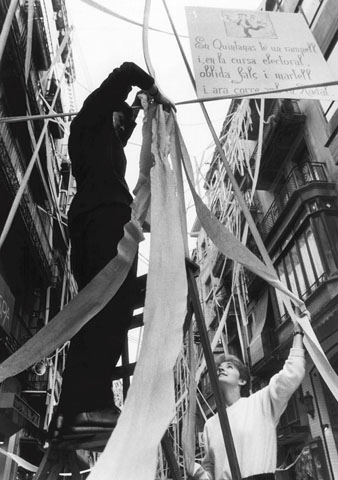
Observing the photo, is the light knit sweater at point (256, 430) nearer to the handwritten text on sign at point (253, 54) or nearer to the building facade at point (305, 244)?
the handwritten text on sign at point (253, 54)

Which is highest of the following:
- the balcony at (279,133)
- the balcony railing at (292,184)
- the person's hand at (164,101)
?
the balcony at (279,133)

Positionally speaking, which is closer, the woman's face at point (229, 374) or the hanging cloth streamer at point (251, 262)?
the hanging cloth streamer at point (251, 262)

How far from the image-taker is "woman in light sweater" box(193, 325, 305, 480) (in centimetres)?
163

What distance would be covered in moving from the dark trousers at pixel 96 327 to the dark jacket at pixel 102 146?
0.06m

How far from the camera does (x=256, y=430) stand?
1.73m

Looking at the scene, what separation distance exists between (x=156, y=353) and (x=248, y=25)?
255 cm

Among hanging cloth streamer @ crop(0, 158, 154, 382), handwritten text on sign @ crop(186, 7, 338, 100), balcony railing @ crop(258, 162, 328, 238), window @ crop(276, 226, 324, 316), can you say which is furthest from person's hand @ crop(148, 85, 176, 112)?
balcony railing @ crop(258, 162, 328, 238)

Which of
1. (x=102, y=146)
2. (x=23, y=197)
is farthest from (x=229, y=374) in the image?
(x=23, y=197)

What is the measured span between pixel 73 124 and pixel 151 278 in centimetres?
102

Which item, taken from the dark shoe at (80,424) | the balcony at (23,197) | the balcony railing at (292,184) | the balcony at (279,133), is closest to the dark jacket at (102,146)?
the dark shoe at (80,424)

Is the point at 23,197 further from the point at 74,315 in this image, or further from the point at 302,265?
the point at 74,315

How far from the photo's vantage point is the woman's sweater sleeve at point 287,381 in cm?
173

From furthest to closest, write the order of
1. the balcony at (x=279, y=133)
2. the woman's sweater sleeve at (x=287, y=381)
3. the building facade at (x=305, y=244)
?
1. the balcony at (x=279, y=133)
2. the building facade at (x=305, y=244)
3. the woman's sweater sleeve at (x=287, y=381)

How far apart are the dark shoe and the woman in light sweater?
16.3 inches
